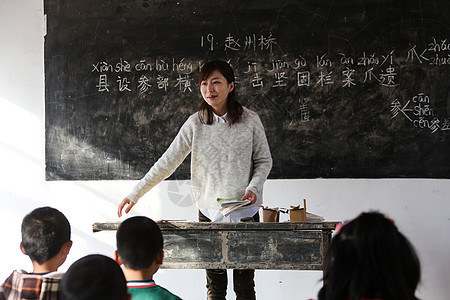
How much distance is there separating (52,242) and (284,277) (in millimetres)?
2391

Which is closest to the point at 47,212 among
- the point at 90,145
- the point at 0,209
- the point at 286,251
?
the point at 286,251

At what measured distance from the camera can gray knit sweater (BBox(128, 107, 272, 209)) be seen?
313 cm

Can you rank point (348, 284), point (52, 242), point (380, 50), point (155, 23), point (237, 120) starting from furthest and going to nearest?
point (155, 23) → point (380, 50) → point (237, 120) → point (52, 242) → point (348, 284)

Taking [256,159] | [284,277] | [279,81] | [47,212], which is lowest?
[284,277]

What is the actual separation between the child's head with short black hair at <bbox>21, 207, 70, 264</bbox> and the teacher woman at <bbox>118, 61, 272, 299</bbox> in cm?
93

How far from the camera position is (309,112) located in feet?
13.3

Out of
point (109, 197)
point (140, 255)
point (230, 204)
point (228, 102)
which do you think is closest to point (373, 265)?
point (140, 255)

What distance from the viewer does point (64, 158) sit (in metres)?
4.38

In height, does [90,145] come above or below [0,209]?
above

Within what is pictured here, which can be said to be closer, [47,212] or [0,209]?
[47,212]

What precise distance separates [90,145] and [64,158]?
0.76 feet

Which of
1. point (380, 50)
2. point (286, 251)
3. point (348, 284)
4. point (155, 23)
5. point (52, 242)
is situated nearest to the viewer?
point (348, 284)

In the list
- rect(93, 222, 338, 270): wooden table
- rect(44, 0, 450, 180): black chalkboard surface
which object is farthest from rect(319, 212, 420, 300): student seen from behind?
rect(44, 0, 450, 180): black chalkboard surface

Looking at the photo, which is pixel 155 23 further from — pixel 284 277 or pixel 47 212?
pixel 47 212
